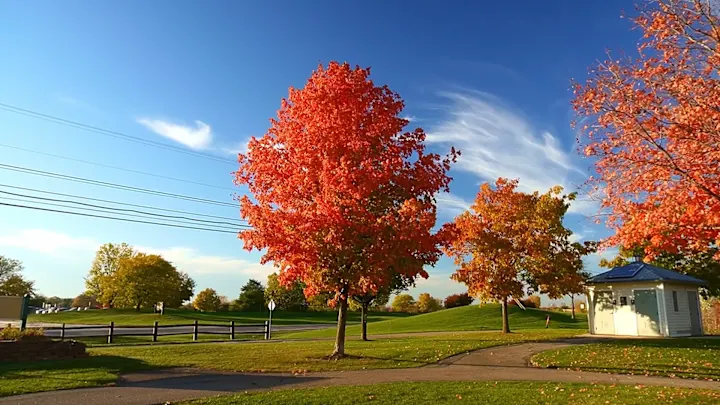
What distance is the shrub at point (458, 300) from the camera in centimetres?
7188

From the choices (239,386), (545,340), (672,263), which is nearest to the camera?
(239,386)

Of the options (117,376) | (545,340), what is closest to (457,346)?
(545,340)

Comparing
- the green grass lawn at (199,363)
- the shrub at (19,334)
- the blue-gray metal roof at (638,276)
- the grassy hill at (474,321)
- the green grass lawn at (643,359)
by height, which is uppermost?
the blue-gray metal roof at (638,276)

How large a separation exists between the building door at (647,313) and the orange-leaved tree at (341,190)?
17.8 metres

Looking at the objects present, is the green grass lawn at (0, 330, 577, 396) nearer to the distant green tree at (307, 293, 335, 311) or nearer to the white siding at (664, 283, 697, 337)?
the distant green tree at (307, 293, 335, 311)

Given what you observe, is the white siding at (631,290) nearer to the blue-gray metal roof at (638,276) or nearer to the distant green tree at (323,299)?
the blue-gray metal roof at (638,276)

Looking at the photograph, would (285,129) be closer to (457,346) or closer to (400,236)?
(400,236)

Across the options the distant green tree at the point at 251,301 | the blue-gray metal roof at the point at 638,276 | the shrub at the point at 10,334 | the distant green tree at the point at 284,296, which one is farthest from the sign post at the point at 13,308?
the distant green tree at the point at 251,301

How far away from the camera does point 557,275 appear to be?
1155 inches

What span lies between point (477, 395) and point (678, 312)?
23.9 meters

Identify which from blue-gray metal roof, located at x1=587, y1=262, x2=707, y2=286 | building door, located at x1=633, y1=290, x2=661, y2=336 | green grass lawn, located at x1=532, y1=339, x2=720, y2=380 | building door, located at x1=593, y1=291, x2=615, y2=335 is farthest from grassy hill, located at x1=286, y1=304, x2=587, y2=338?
green grass lawn, located at x1=532, y1=339, x2=720, y2=380

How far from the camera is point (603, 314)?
29.6 metres

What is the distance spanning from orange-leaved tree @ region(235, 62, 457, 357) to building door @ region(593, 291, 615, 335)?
17.9 metres

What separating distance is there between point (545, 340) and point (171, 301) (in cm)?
6261
